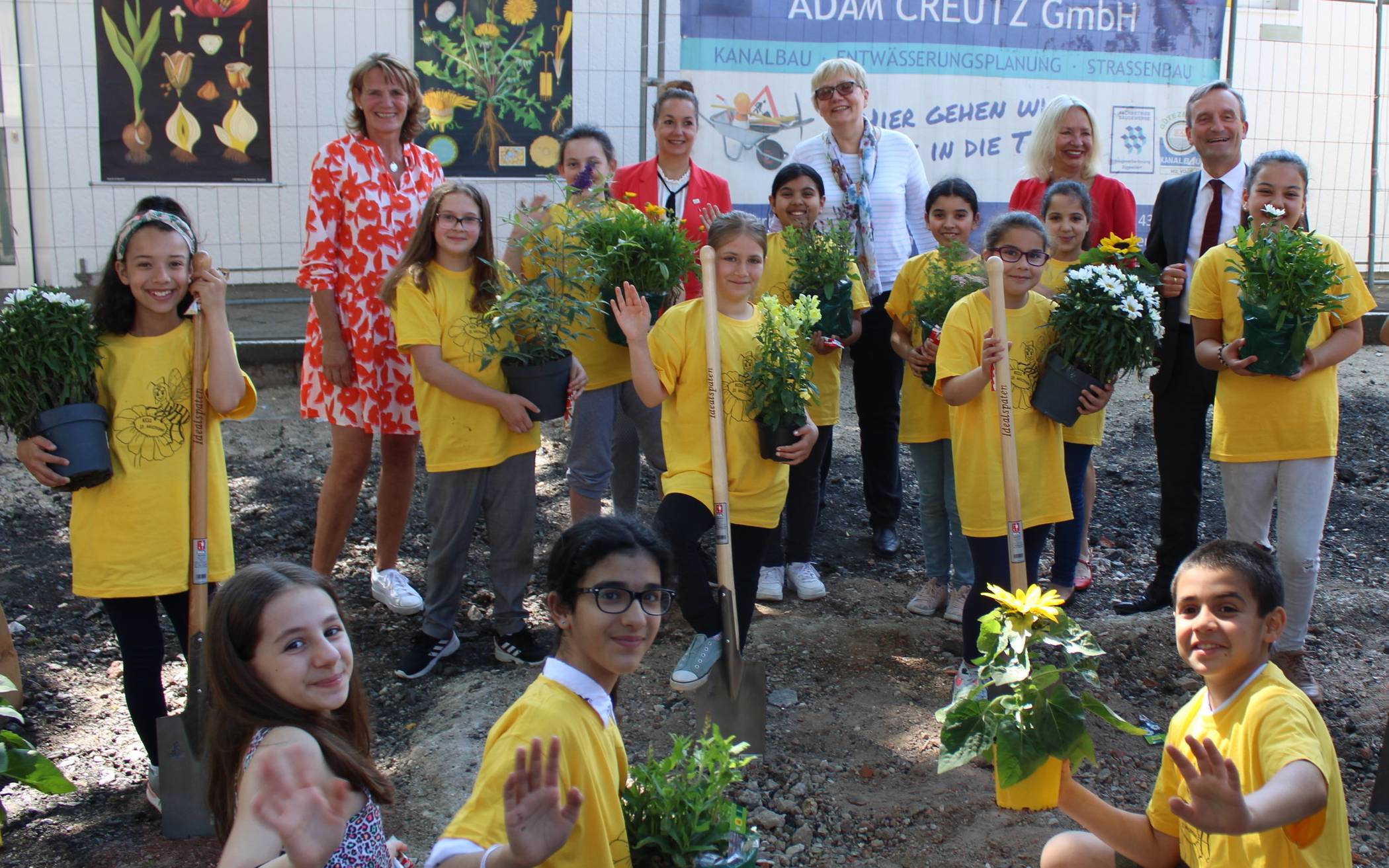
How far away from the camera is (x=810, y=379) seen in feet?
16.9

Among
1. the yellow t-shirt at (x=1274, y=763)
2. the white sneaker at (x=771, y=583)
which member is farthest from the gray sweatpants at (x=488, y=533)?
the yellow t-shirt at (x=1274, y=763)

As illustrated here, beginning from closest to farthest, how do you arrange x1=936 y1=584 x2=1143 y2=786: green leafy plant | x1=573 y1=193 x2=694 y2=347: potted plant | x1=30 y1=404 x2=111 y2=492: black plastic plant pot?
1. x1=936 y1=584 x2=1143 y2=786: green leafy plant
2. x1=30 y1=404 x2=111 y2=492: black plastic plant pot
3. x1=573 y1=193 x2=694 y2=347: potted plant

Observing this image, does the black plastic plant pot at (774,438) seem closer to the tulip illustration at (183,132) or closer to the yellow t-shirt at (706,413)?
the yellow t-shirt at (706,413)

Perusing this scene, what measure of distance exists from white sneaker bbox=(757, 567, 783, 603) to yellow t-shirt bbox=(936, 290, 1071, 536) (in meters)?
1.24

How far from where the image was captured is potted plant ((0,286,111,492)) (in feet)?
12.1

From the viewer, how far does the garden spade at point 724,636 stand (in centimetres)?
409

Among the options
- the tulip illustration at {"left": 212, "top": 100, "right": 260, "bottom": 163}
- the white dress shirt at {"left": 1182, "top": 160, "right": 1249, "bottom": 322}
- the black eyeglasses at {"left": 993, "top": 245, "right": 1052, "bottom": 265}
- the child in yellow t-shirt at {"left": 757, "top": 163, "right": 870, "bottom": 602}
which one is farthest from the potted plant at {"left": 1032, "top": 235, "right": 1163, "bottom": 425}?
the tulip illustration at {"left": 212, "top": 100, "right": 260, "bottom": 163}

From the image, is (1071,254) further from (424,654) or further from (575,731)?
(575,731)

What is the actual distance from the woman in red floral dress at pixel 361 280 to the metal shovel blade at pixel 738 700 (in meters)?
1.76

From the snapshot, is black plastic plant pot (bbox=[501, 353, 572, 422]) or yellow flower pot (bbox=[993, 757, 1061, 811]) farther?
black plastic plant pot (bbox=[501, 353, 572, 422])

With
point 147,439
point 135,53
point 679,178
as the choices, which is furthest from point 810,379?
point 135,53

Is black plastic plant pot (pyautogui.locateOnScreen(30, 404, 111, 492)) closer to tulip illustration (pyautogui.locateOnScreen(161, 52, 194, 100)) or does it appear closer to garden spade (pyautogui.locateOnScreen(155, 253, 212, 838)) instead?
garden spade (pyautogui.locateOnScreen(155, 253, 212, 838))

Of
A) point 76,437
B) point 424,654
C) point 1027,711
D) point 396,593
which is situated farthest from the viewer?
point 396,593

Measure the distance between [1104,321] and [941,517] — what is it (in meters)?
1.35
